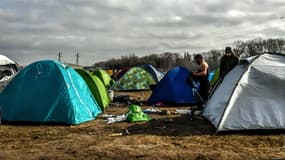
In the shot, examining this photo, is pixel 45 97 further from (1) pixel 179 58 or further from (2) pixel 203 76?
(1) pixel 179 58

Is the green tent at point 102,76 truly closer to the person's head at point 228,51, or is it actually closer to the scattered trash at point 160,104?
the scattered trash at point 160,104

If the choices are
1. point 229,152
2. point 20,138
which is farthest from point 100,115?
point 229,152

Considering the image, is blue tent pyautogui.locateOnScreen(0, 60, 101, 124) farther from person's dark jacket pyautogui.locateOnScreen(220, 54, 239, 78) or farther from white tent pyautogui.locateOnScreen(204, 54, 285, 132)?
person's dark jacket pyautogui.locateOnScreen(220, 54, 239, 78)

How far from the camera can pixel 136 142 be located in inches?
285

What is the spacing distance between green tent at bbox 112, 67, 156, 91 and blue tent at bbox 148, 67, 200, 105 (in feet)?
29.1

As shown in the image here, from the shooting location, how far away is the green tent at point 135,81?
24656mm

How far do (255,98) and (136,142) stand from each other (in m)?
2.88

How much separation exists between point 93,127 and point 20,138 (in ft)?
6.00

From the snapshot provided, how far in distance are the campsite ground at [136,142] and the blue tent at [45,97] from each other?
1.45 feet

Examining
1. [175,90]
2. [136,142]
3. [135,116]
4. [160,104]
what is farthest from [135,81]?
[136,142]

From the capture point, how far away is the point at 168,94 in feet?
50.3

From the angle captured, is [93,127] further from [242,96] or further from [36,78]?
[242,96]

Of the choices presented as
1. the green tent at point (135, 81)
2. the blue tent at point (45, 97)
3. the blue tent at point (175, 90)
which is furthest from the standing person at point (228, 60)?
the green tent at point (135, 81)

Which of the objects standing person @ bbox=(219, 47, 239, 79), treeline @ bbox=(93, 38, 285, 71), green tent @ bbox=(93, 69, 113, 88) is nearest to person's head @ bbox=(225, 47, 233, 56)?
standing person @ bbox=(219, 47, 239, 79)
